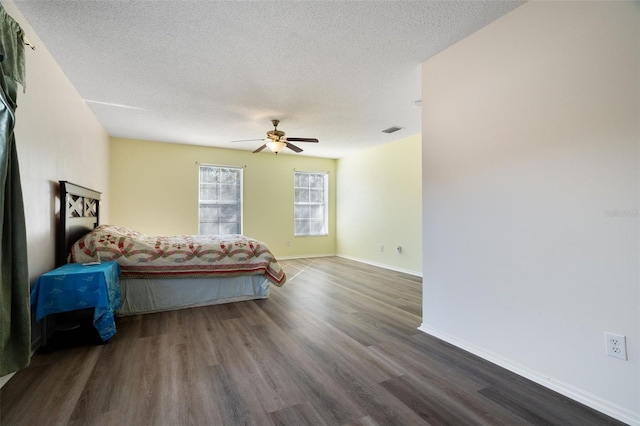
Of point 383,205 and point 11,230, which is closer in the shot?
point 11,230

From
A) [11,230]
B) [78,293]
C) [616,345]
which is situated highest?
[11,230]

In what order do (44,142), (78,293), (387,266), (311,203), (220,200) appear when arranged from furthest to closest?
(311,203), (220,200), (387,266), (44,142), (78,293)

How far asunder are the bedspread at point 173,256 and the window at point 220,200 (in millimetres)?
2583

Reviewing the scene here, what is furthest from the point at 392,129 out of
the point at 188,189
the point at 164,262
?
the point at 188,189

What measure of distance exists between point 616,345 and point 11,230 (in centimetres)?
338

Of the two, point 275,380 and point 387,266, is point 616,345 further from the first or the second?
point 387,266

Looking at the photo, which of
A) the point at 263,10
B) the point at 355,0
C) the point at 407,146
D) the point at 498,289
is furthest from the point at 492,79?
the point at 407,146

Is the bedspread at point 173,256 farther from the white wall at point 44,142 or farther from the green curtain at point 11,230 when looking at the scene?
the green curtain at point 11,230

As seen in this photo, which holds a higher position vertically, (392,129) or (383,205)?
(392,129)

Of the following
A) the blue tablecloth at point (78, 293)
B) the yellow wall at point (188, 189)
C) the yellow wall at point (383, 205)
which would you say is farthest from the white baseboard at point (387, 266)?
the blue tablecloth at point (78, 293)

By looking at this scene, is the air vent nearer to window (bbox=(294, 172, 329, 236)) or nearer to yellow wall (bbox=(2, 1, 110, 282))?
window (bbox=(294, 172, 329, 236))

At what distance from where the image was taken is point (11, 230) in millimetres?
1650

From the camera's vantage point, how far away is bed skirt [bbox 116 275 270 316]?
3154 millimetres

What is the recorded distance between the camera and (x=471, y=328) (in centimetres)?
233
